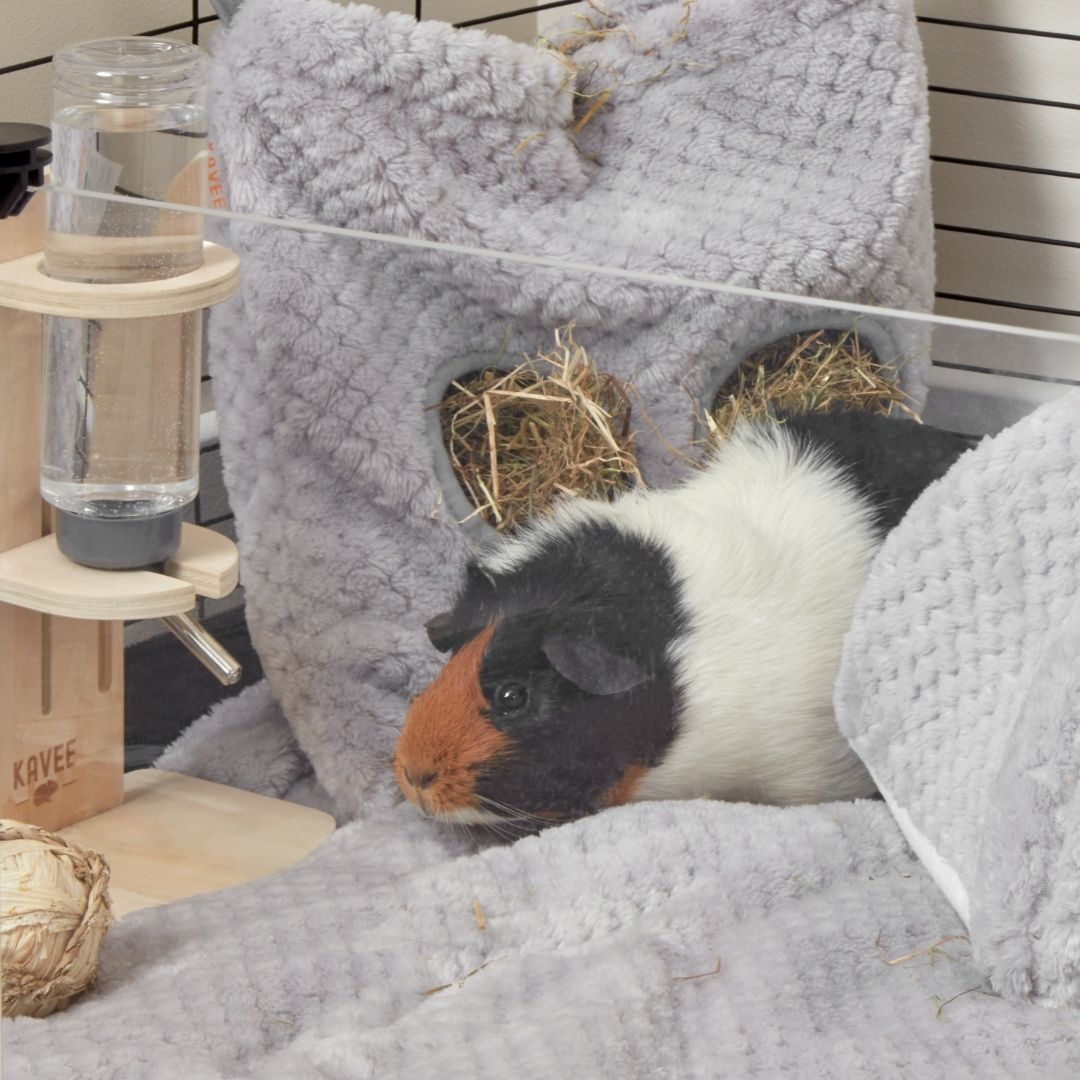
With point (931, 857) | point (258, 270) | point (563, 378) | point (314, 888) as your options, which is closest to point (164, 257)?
point (258, 270)

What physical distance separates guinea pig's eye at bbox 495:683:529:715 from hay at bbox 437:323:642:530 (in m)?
0.09

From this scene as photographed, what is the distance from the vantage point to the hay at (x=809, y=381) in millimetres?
739

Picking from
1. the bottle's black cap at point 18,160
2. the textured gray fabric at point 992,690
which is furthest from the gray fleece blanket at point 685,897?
the bottle's black cap at point 18,160

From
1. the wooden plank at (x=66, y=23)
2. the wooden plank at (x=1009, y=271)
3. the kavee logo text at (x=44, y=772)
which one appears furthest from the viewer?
the wooden plank at (x=1009, y=271)

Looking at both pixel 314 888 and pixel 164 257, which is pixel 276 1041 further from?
pixel 164 257

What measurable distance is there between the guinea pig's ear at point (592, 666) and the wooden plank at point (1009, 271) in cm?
149

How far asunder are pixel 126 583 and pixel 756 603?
0.38 m

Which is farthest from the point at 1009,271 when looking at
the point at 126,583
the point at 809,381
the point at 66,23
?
the point at 126,583

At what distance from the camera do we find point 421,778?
31.0 inches

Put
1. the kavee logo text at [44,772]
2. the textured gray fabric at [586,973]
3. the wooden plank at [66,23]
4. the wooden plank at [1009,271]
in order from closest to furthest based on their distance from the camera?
the textured gray fabric at [586,973]
the kavee logo text at [44,772]
the wooden plank at [66,23]
the wooden plank at [1009,271]

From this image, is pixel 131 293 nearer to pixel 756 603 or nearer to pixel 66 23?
pixel 756 603

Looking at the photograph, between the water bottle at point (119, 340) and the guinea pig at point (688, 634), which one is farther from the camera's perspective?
the water bottle at point (119, 340)

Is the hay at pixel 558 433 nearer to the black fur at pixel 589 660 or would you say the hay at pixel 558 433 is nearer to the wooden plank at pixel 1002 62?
the black fur at pixel 589 660

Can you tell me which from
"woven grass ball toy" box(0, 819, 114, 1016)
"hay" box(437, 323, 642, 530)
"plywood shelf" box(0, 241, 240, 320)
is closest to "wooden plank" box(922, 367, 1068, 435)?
"hay" box(437, 323, 642, 530)
